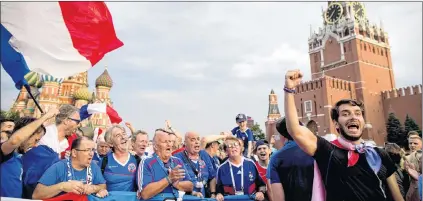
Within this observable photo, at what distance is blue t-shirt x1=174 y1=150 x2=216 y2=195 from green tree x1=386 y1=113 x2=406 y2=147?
5202cm

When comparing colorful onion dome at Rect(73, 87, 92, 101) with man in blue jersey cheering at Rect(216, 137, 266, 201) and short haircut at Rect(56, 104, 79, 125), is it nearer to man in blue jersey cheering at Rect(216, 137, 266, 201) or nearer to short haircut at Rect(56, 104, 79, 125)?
short haircut at Rect(56, 104, 79, 125)

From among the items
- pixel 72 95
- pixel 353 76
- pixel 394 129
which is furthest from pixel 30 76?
pixel 353 76

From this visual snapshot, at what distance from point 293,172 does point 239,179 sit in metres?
1.32

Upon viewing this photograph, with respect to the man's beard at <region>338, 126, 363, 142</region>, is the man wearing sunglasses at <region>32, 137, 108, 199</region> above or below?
below

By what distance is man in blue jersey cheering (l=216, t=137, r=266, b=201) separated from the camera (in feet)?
16.6

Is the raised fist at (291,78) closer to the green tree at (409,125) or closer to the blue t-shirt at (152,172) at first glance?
the blue t-shirt at (152,172)

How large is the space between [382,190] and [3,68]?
14.1ft

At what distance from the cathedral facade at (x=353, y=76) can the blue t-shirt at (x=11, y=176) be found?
48762 millimetres

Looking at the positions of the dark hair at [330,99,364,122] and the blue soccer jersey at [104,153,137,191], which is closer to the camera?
the dark hair at [330,99,364,122]

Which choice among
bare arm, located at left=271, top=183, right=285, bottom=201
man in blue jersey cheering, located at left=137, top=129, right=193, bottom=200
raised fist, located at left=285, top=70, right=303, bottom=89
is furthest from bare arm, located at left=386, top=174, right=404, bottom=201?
man in blue jersey cheering, located at left=137, top=129, right=193, bottom=200

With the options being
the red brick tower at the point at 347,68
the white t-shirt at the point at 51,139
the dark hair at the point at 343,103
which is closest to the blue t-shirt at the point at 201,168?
the white t-shirt at the point at 51,139

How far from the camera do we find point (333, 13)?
67688mm

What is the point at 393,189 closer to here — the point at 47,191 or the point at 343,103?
the point at 343,103

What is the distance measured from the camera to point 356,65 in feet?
188
